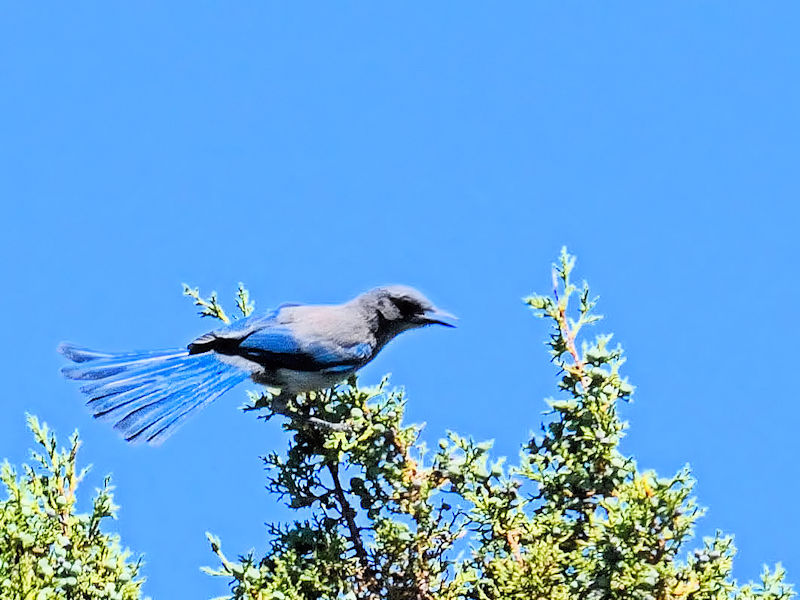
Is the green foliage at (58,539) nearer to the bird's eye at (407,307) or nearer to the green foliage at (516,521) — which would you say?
the green foliage at (516,521)

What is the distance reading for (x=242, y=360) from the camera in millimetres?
5055

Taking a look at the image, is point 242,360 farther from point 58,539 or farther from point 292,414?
point 58,539

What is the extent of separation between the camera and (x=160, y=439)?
16.1ft

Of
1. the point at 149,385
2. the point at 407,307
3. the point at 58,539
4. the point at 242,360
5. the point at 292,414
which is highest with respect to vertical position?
the point at 407,307

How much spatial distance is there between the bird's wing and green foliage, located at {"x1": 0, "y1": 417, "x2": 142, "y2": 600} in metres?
1.34

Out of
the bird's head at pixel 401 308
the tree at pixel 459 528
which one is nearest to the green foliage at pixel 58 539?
the tree at pixel 459 528

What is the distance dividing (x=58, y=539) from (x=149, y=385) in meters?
1.60

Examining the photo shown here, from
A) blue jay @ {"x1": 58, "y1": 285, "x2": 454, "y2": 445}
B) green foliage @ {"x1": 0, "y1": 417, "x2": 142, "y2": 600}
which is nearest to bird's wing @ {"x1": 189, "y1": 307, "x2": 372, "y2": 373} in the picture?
blue jay @ {"x1": 58, "y1": 285, "x2": 454, "y2": 445}

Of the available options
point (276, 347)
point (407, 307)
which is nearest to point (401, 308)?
point (407, 307)

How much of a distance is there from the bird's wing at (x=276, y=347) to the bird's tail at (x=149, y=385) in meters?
0.10

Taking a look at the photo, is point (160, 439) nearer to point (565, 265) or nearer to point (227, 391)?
point (227, 391)

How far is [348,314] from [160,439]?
3.25 feet

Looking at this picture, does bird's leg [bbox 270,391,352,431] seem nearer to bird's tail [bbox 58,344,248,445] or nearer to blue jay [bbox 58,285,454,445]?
blue jay [bbox 58,285,454,445]

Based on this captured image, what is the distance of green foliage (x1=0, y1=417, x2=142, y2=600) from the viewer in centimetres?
333
